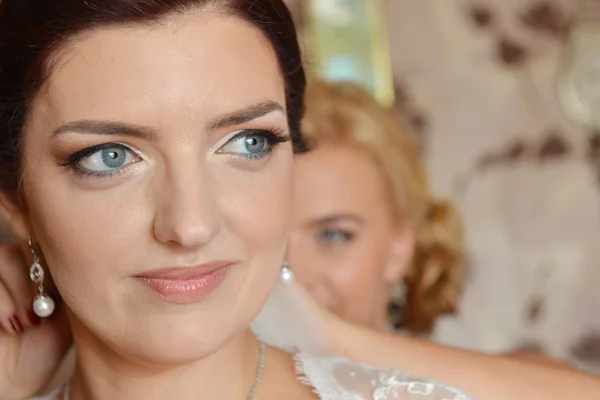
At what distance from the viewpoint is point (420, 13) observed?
111 inches

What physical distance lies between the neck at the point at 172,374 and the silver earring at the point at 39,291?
0.22ft

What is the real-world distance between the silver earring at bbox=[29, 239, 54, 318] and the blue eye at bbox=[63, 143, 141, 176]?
24 centimetres

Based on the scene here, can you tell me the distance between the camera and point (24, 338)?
1.66m

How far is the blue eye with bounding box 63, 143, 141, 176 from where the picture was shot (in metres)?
1.26

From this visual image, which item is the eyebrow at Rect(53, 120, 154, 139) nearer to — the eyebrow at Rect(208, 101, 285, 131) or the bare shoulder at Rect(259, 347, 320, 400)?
the eyebrow at Rect(208, 101, 285, 131)

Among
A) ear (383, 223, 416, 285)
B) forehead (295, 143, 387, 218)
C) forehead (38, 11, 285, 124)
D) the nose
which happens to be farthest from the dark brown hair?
ear (383, 223, 416, 285)

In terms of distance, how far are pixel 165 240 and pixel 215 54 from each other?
26 cm

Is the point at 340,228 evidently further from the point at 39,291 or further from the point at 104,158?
the point at 104,158

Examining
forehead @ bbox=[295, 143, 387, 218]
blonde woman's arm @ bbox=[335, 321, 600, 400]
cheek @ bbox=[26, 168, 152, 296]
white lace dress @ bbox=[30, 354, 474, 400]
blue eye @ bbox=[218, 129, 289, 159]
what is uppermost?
forehead @ bbox=[295, 143, 387, 218]

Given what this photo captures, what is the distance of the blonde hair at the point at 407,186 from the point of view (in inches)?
95.4

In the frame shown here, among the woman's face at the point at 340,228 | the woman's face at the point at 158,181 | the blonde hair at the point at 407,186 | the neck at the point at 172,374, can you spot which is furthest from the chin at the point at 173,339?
the blonde hair at the point at 407,186

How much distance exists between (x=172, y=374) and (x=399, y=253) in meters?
1.21

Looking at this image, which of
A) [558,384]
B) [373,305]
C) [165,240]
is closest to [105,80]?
[165,240]

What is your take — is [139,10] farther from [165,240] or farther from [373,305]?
[373,305]
